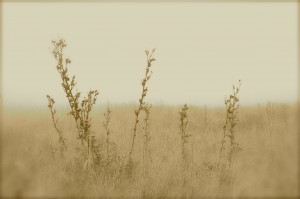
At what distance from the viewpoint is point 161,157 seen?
7.40 metres

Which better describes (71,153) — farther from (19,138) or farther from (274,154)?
(274,154)

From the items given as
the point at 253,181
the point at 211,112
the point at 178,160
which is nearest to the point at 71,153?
the point at 178,160

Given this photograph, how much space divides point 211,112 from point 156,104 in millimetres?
2084

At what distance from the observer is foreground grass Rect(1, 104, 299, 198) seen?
11.5ft

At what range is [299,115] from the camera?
384 centimetres

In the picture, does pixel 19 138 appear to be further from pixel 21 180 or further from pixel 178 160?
pixel 178 160

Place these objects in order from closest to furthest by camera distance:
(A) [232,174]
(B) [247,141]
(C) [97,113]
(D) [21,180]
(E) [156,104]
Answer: (D) [21,180]
(A) [232,174]
(B) [247,141]
(C) [97,113]
(E) [156,104]

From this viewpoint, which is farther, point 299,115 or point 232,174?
point 232,174

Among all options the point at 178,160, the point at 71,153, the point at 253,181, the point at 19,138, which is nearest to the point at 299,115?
the point at 253,181

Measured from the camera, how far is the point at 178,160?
6.99 metres

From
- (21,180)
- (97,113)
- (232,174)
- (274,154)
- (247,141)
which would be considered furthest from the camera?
(97,113)

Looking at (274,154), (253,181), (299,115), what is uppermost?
(299,115)

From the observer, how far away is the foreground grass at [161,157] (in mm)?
3496

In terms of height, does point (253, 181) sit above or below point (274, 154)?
below
